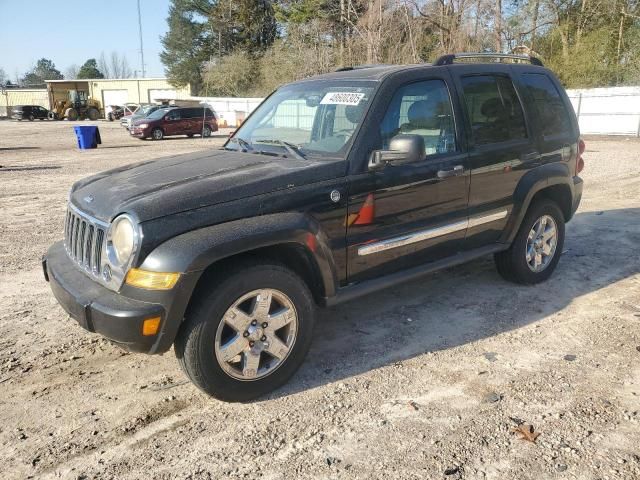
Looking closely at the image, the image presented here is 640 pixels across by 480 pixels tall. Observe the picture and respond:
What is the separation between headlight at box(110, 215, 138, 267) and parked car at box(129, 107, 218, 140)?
925 inches

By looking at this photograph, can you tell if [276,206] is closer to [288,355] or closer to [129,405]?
[288,355]

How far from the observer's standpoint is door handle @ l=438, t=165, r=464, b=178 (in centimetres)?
400

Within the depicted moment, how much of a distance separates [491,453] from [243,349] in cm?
146

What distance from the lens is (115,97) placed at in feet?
217

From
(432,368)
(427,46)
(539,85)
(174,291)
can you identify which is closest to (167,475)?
(174,291)

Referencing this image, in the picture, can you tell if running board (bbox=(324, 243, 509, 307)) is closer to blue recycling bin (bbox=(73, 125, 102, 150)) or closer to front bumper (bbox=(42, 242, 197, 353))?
front bumper (bbox=(42, 242, 197, 353))

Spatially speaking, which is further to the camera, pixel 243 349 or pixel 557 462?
pixel 243 349

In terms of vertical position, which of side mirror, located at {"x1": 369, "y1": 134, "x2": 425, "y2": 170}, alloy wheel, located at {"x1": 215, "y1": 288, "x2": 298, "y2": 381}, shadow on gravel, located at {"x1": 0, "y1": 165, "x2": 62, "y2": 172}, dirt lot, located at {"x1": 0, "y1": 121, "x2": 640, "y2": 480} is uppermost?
side mirror, located at {"x1": 369, "y1": 134, "x2": 425, "y2": 170}

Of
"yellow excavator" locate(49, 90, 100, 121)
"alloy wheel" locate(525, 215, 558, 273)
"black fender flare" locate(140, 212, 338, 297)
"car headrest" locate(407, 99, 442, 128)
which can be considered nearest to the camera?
"black fender flare" locate(140, 212, 338, 297)

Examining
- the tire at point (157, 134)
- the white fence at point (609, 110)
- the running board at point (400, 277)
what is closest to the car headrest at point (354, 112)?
the running board at point (400, 277)

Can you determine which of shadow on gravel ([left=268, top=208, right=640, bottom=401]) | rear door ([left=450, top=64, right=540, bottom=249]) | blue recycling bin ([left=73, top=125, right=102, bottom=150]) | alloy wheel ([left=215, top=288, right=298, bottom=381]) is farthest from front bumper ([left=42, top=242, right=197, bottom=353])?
blue recycling bin ([left=73, top=125, right=102, bottom=150])

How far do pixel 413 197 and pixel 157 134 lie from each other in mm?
24958

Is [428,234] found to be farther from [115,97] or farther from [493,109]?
[115,97]

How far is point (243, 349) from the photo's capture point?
3148 mm
